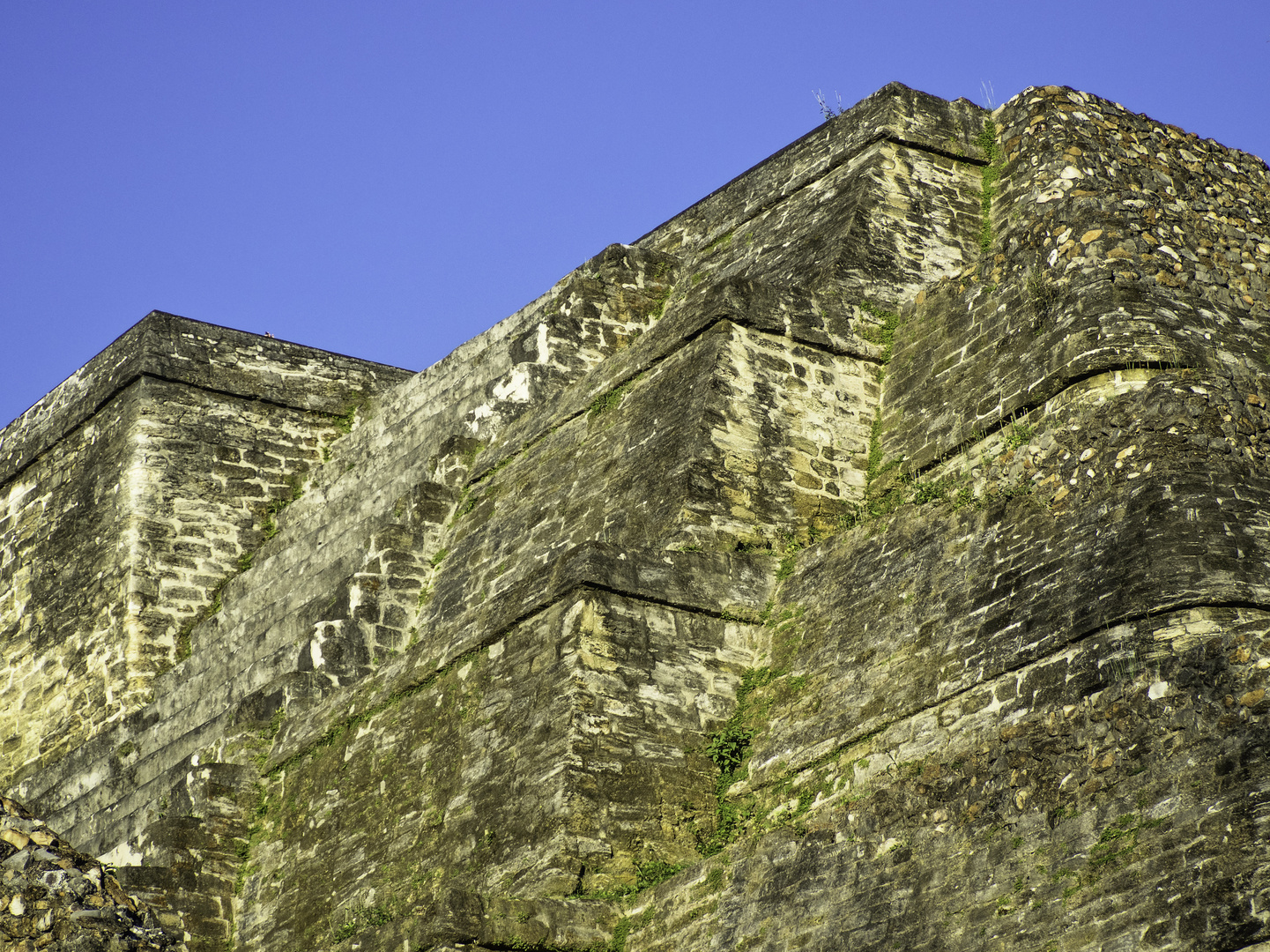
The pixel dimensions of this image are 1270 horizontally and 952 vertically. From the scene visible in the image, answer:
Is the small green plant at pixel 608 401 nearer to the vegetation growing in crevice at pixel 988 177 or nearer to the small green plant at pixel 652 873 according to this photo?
the vegetation growing in crevice at pixel 988 177

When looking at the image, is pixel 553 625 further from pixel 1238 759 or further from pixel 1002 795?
pixel 1238 759

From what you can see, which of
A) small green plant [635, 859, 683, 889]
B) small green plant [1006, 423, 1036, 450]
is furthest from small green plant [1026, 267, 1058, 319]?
small green plant [635, 859, 683, 889]

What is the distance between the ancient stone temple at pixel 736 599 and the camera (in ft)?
23.6

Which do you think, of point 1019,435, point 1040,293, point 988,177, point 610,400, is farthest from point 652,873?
point 988,177

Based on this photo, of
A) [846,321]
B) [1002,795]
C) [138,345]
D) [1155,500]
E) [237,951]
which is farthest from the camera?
[138,345]

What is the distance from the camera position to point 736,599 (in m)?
10.1

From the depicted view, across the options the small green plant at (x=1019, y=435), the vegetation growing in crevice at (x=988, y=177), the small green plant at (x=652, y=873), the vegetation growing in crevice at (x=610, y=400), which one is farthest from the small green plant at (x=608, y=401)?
the small green plant at (x=652, y=873)

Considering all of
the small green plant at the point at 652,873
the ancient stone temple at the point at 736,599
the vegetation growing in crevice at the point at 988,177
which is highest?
the vegetation growing in crevice at the point at 988,177

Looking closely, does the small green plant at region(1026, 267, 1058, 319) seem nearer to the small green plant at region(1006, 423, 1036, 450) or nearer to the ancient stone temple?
the ancient stone temple

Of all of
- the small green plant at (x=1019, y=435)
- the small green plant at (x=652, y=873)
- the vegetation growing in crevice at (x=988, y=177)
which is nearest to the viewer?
the small green plant at (x=652, y=873)

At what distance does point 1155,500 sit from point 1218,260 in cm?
385

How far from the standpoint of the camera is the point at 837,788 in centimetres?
841

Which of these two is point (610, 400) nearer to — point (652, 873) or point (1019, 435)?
point (1019, 435)

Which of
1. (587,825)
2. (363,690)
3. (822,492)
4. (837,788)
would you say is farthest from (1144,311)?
(363,690)
